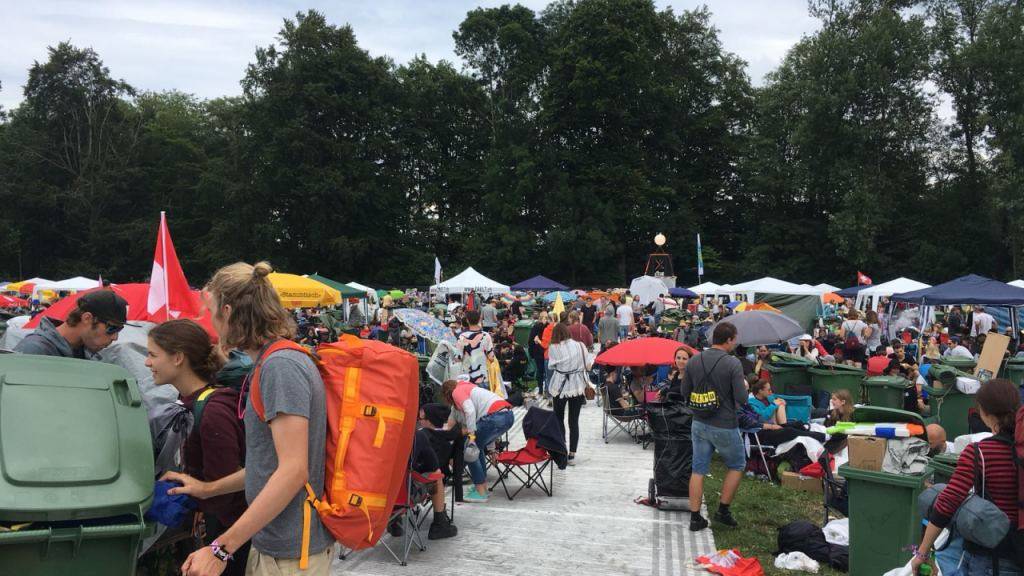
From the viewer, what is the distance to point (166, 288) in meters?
6.68

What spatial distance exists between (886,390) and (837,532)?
5107 millimetres

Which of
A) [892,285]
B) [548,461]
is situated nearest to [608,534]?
[548,461]

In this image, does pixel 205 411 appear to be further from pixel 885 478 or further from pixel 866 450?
pixel 866 450

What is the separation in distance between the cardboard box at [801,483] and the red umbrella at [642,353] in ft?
6.76

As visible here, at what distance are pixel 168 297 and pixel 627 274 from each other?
39.9m

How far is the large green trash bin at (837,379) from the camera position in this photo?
10.9 meters

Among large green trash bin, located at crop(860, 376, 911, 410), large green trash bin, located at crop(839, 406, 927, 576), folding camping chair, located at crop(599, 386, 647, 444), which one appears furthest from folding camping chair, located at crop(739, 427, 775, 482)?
large green trash bin, located at crop(839, 406, 927, 576)

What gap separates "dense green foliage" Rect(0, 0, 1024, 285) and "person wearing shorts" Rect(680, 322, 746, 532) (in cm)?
3350

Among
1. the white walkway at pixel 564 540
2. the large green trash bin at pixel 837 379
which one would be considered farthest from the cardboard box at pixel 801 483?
the large green trash bin at pixel 837 379

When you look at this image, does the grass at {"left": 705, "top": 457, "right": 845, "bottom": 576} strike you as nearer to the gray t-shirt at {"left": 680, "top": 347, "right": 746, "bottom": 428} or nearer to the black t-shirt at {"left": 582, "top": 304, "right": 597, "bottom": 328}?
the gray t-shirt at {"left": 680, "top": 347, "right": 746, "bottom": 428}

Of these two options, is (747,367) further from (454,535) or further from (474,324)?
(454,535)

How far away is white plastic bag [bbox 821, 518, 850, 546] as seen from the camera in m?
5.62

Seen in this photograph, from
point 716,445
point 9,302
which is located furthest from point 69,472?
point 9,302

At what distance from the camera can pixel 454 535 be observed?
20.0 feet
